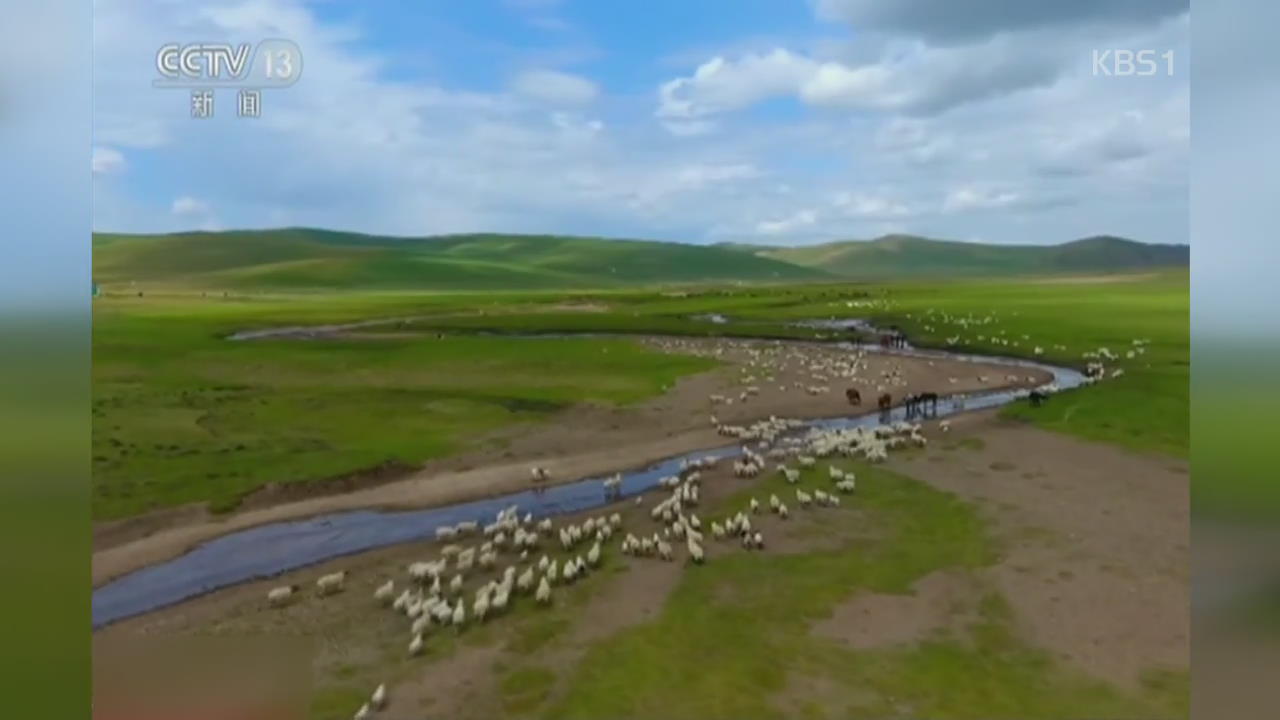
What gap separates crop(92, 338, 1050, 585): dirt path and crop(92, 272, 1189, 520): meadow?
53 cm

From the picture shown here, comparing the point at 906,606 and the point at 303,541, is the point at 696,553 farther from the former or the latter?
the point at 303,541

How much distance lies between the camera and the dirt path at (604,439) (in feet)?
34.9

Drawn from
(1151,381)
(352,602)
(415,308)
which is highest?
(415,308)

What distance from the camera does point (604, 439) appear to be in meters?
15.5

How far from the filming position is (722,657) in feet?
22.3

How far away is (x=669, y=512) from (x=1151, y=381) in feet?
41.2

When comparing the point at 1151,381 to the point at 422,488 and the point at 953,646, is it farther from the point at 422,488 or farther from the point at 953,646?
the point at 422,488

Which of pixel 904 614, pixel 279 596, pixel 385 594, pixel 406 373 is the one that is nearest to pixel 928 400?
pixel 904 614

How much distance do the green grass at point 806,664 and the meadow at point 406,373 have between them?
6997mm

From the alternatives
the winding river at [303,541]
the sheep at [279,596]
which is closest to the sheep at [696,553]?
the winding river at [303,541]

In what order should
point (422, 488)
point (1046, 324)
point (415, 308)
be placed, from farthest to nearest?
1. point (415, 308)
2. point (1046, 324)
3. point (422, 488)

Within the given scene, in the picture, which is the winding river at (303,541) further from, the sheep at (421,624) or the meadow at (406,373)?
the sheep at (421,624)

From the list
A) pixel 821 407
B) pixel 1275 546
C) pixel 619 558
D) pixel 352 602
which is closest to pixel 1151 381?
pixel 821 407

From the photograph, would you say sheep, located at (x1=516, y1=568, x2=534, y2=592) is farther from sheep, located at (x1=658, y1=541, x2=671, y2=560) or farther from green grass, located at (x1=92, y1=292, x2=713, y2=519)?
green grass, located at (x1=92, y1=292, x2=713, y2=519)
